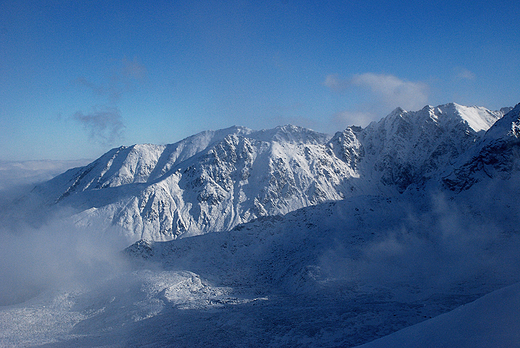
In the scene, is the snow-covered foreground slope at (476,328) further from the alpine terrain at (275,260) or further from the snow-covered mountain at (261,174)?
the snow-covered mountain at (261,174)

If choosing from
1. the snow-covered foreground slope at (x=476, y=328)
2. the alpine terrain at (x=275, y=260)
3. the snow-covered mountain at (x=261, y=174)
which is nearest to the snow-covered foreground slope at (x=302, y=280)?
the alpine terrain at (x=275, y=260)

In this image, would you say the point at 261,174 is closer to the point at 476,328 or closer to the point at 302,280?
the point at 302,280

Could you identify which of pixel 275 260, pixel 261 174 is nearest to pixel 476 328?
pixel 275 260

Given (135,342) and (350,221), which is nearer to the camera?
(135,342)

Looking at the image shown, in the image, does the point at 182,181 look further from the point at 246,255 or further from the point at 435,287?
the point at 435,287

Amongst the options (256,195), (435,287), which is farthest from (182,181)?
(435,287)

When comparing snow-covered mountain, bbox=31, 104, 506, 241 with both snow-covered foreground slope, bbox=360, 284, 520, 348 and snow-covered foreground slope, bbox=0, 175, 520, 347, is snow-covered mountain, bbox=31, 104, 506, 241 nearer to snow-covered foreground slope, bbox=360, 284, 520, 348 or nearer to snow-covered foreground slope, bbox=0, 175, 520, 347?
snow-covered foreground slope, bbox=0, 175, 520, 347
